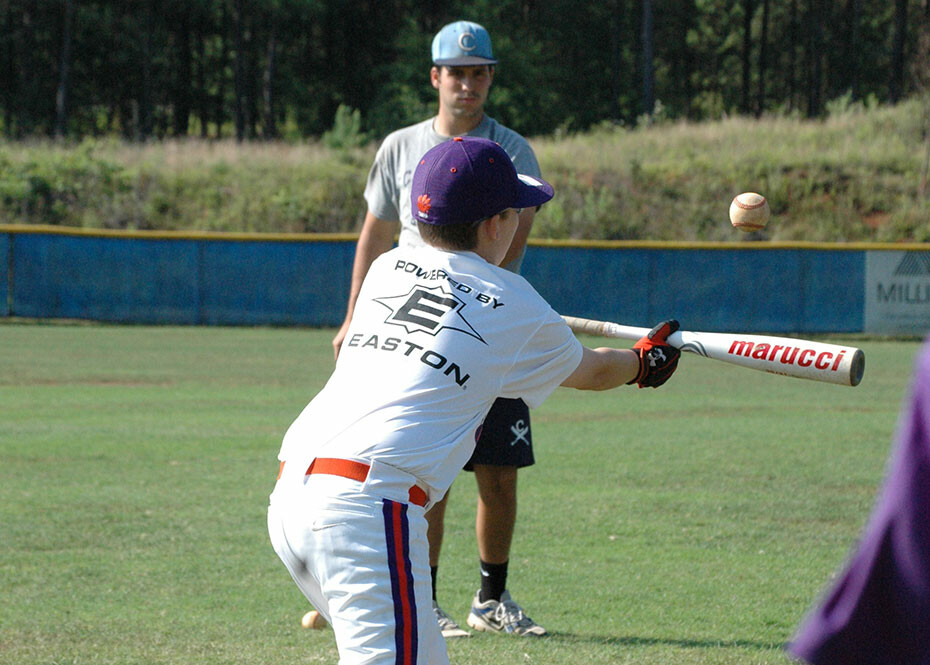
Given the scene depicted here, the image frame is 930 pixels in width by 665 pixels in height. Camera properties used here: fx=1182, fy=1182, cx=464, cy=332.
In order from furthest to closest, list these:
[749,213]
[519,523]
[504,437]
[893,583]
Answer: [519,523]
[504,437]
[749,213]
[893,583]

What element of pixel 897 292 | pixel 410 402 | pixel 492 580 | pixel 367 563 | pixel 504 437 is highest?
pixel 410 402

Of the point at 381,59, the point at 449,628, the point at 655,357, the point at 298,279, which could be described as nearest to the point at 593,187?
the point at 298,279

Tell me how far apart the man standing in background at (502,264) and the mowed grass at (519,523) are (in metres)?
0.27

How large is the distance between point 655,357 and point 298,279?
64.4ft

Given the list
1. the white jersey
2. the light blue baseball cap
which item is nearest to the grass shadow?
the white jersey

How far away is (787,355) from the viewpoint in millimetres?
3473

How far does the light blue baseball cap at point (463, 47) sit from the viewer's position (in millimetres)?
5250

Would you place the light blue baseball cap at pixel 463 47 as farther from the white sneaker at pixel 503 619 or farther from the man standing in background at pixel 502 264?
the white sneaker at pixel 503 619

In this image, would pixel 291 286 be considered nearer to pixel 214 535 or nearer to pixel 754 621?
pixel 214 535

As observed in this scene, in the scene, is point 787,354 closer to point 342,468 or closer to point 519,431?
point 342,468

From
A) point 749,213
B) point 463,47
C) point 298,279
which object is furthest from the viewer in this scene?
point 298,279

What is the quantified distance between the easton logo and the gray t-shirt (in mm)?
1827

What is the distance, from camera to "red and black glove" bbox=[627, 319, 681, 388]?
3.78m

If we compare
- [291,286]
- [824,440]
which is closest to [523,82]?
[291,286]
